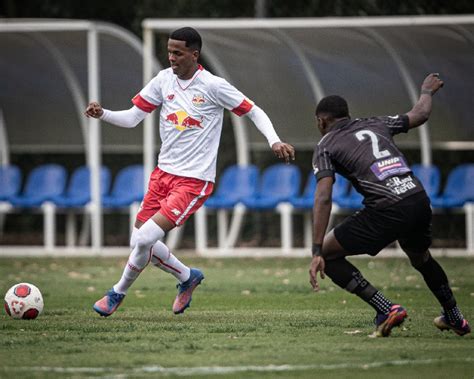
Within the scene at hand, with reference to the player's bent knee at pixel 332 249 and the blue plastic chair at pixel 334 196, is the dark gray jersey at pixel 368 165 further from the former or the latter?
the blue plastic chair at pixel 334 196

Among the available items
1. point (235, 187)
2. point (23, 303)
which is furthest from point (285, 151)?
point (235, 187)

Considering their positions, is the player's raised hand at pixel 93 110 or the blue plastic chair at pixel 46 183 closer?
the player's raised hand at pixel 93 110

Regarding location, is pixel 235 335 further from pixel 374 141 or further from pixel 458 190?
pixel 458 190

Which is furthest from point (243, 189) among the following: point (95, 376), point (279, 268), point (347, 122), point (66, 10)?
point (95, 376)

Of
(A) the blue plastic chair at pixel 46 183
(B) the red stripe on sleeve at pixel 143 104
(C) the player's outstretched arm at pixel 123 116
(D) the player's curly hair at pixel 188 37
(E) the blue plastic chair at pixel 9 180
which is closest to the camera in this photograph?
(D) the player's curly hair at pixel 188 37

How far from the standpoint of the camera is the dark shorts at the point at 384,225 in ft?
26.9

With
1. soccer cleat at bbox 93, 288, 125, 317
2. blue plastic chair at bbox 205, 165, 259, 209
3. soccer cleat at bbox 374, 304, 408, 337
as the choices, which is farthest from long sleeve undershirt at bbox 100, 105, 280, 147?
blue plastic chair at bbox 205, 165, 259, 209

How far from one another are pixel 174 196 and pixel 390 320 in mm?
2312

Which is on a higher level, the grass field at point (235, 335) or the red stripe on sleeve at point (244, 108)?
the red stripe on sleeve at point (244, 108)

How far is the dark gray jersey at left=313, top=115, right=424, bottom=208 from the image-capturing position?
27.0 feet

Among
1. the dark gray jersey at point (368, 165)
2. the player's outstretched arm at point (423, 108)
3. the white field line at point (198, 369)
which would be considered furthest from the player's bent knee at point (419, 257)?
the white field line at point (198, 369)

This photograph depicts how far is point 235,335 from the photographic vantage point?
8750mm

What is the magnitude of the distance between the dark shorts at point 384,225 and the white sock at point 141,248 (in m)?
1.88

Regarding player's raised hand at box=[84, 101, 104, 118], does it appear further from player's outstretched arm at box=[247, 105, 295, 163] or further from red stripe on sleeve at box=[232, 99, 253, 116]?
player's outstretched arm at box=[247, 105, 295, 163]
